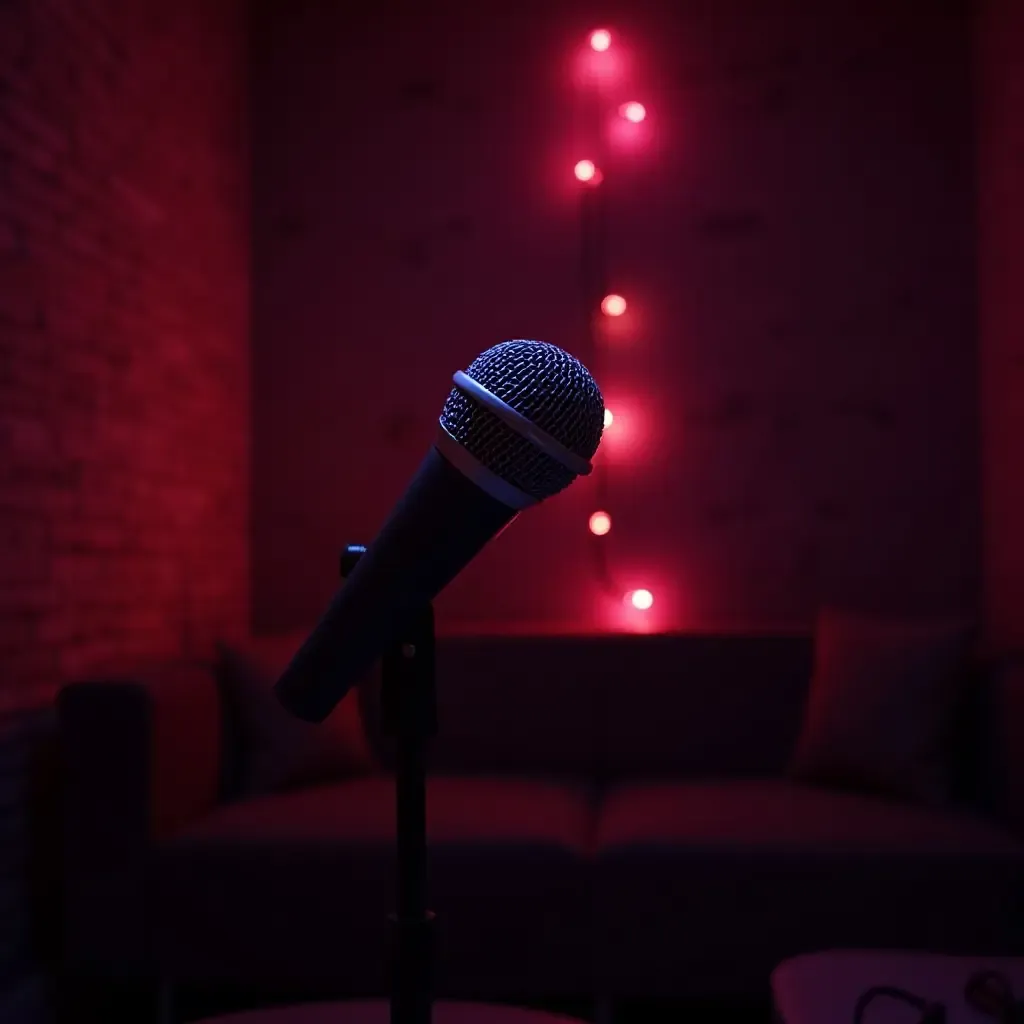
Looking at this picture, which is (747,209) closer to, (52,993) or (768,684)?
(768,684)

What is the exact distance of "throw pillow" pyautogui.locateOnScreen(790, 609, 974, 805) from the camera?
8.43 feet

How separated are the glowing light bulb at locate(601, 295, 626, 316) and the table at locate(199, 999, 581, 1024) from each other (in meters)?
Result: 2.57

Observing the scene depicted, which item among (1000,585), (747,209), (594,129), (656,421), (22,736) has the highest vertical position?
(594,129)

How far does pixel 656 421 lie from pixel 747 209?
741 mm

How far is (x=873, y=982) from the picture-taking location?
1.49 metres

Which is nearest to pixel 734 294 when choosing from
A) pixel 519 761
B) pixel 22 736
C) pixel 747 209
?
pixel 747 209

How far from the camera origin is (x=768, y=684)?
2971mm

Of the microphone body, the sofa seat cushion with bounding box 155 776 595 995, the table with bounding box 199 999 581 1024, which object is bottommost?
the sofa seat cushion with bounding box 155 776 595 995

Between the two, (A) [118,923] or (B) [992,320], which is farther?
(B) [992,320]

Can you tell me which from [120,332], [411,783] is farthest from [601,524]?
[411,783]

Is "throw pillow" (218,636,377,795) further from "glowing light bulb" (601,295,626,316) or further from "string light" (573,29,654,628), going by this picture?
"glowing light bulb" (601,295,626,316)

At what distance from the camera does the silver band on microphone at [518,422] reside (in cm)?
86

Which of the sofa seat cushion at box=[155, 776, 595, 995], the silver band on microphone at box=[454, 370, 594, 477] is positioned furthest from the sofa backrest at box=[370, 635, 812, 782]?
the silver band on microphone at box=[454, 370, 594, 477]

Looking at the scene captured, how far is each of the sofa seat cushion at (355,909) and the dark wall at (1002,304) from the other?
166 cm
